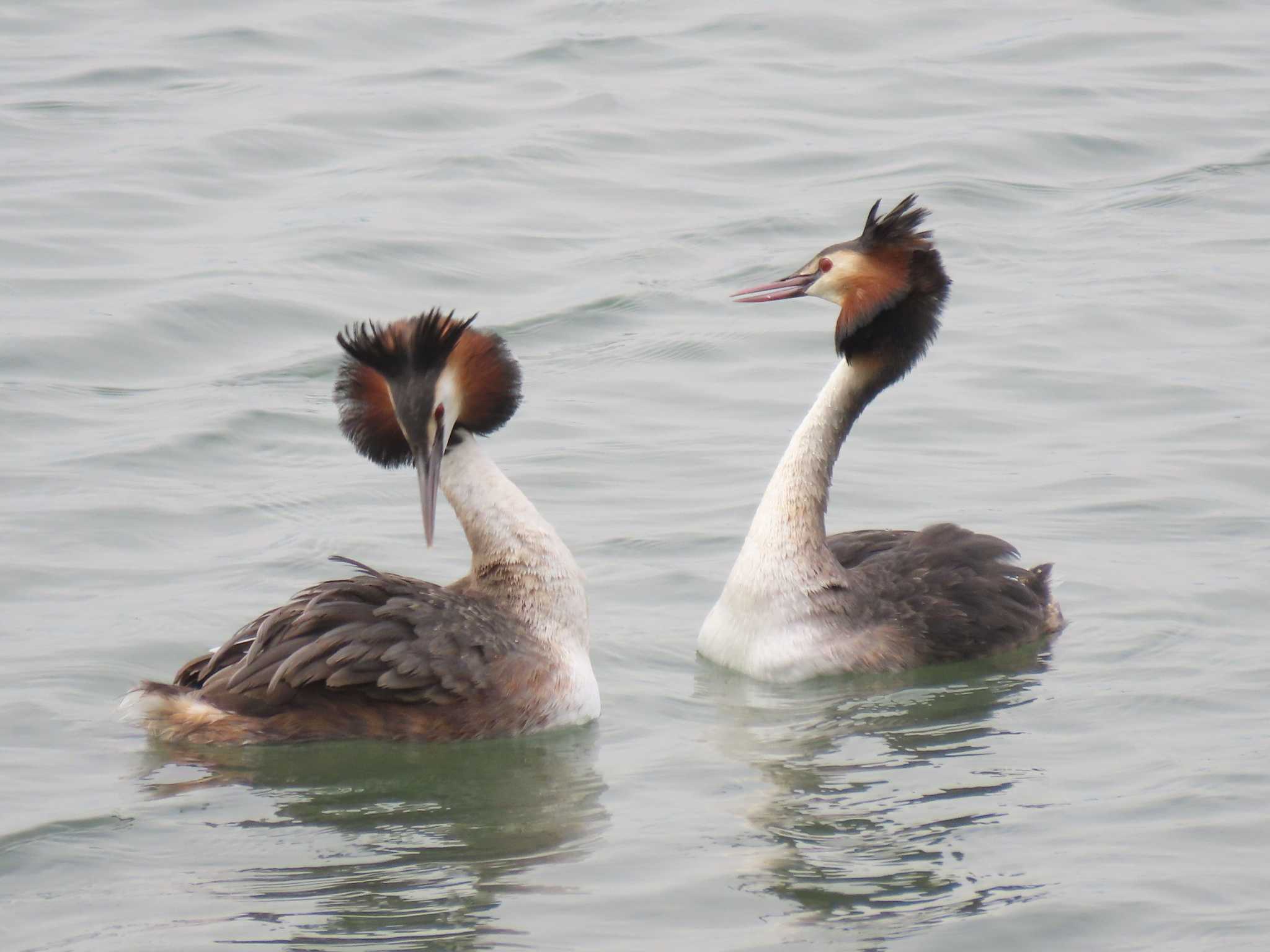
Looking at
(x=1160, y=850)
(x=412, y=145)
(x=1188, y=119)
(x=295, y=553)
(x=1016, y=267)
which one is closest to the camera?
(x=1160, y=850)

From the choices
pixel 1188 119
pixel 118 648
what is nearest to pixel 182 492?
pixel 118 648

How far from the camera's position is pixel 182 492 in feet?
34.9

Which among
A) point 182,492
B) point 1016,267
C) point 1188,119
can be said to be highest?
point 1188,119

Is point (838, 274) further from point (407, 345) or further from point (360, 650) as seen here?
point (360, 650)

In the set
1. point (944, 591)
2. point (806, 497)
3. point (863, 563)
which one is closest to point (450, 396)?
point (806, 497)

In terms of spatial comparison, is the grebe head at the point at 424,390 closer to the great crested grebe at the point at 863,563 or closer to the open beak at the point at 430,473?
the open beak at the point at 430,473

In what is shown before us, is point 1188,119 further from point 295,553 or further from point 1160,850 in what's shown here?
point 1160,850

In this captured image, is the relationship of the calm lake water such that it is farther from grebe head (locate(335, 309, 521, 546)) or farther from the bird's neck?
grebe head (locate(335, 309, 521, 546))

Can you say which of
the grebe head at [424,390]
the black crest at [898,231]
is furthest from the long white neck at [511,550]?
the black crest at [898,231]

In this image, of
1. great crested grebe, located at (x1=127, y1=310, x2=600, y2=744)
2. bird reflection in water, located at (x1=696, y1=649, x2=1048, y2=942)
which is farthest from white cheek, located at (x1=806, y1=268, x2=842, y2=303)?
bird reflection in water, located at (x1=696, y1=649, x2=1048, y2=942)

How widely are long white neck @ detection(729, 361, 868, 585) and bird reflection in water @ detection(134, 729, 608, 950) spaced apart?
1311mm

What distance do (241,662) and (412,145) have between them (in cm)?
1023

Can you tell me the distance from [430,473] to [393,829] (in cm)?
150

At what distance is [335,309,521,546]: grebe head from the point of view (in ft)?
25.9
